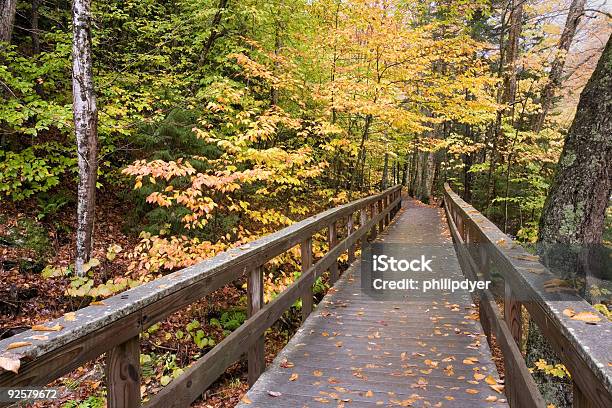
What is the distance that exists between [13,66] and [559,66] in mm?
14655

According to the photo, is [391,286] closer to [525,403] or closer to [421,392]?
[421,392]

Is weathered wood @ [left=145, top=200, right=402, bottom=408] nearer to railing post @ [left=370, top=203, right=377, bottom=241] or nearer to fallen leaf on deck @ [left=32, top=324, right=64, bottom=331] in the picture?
fallen leaf on deck @ [left=32, top=324, right=64, bottom=331]

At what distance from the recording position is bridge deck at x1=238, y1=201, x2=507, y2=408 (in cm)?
326

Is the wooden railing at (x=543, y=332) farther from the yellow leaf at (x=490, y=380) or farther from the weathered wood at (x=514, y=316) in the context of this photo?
the yellow leaf at (x=490, y=380)

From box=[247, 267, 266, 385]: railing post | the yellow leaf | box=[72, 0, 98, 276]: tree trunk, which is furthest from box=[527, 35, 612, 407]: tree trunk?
box=[72, 0, 98, 276]: tree trunk

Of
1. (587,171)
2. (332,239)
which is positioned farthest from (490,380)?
(332,239)

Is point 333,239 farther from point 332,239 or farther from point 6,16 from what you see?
point 6,16

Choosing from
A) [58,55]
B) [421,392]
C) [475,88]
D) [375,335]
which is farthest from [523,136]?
[58,55]

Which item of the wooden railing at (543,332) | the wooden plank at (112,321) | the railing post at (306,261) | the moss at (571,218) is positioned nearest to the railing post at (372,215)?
the railing post at (306,261)

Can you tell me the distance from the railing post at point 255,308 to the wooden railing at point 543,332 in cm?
198

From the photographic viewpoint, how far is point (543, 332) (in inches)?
90.2

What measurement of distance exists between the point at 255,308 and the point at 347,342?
1438 mm

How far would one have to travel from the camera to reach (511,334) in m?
3.01

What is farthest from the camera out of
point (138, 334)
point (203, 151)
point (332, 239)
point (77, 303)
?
Result: point (203, 151)
